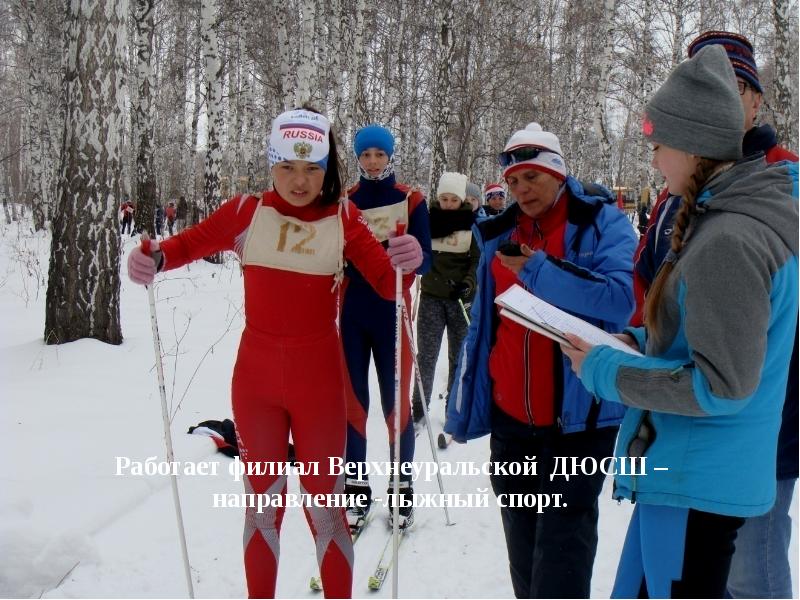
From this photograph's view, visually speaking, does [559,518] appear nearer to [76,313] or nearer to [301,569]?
[301,569]

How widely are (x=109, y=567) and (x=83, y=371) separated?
292 cm

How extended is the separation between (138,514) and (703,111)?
3.45 metres

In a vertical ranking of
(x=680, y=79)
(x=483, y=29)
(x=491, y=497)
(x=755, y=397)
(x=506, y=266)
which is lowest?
(x=491, y=497)

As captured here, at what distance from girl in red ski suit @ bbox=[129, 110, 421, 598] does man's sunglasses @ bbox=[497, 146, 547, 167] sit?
53cm

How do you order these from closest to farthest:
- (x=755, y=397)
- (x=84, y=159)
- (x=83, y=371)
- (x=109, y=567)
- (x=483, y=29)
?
1. (x=755, y=397)
2. (x=109, y=567)
3. (x=83, y=371)
4. (x=84, y=159)
5. (x=483, y=29)

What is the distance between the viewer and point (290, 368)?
99.0 inches

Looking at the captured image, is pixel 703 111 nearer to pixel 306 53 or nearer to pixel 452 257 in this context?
pixel 452 257

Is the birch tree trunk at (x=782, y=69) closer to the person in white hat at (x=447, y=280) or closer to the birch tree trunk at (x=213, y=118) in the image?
the person in white hat at (x=447, y=280)

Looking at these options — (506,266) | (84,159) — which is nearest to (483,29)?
(84,159)

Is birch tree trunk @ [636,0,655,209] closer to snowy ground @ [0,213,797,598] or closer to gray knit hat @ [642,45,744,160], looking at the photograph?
snowy ground @ [0,213,797,598]

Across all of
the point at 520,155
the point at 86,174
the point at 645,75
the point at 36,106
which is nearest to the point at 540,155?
the point at 520,155

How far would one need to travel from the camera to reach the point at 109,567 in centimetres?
295

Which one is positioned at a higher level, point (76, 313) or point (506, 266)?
point (506, 266)

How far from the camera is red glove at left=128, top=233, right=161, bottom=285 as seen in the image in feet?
8.45
